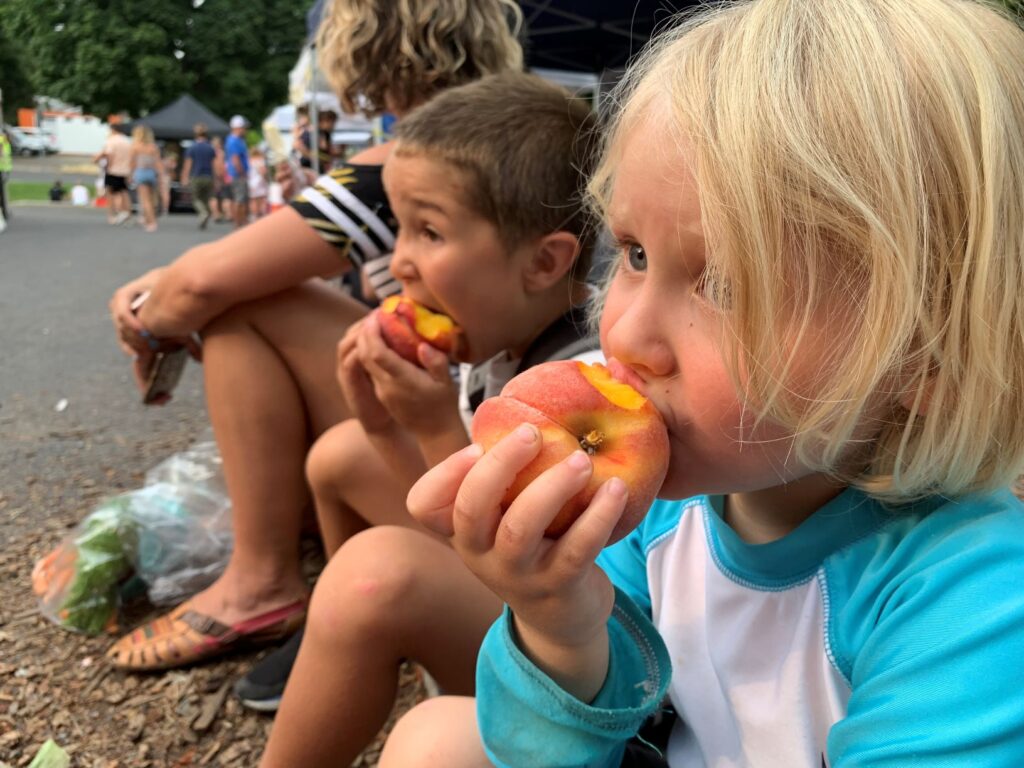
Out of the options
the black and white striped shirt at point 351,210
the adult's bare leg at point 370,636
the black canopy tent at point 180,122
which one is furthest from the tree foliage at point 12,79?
the adult's bare leg at point 370,636

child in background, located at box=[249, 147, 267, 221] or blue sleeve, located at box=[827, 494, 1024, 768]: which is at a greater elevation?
blue sleeve, located at box=[827, 494, 1024, 768]

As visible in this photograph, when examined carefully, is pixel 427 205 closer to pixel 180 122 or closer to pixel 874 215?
pixel 874 215

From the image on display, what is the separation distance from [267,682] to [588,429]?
1351 millimetres

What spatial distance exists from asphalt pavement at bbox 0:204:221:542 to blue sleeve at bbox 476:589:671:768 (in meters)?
2.29

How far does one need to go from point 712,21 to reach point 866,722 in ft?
2.90

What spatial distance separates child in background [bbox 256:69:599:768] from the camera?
1521 millimetres

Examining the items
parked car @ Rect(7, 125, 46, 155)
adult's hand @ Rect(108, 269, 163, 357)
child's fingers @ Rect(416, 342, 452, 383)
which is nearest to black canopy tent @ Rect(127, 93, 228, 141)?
parked car @ Rect(7, 125, 46, 155)

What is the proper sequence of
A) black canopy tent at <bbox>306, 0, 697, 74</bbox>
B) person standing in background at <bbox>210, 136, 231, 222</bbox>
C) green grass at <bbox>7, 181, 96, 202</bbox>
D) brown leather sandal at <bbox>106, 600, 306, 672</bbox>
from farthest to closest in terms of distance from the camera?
green grass at <bbox>7, 181, 96, 202</bbox> < person standing in background at <bbox>210, 136, 231, 222</bbox> < black canopy tent at <bbox>306, 0, 697, 74</bbox> < brown leather sandal at <bbox>106, 600, 306, 672</bbox>

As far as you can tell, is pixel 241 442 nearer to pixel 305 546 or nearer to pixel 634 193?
pixel 305 546

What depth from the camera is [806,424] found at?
94 cm

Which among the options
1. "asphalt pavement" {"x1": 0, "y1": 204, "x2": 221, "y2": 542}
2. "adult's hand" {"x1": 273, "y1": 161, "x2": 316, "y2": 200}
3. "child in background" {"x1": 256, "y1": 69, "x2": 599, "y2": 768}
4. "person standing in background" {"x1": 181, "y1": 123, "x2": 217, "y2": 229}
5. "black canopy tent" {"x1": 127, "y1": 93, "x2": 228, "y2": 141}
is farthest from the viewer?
"black canopy tent" {"x1": 127, "y1": 93, "x2": 228, "y2": 141}

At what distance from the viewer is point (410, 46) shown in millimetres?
2355

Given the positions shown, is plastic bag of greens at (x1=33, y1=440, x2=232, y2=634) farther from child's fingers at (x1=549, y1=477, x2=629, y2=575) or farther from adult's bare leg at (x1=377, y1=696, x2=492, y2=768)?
child's fingers at (x1=549, y1=477, x2=629, y2=575)

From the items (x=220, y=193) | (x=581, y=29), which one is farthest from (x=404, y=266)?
(x=220, y=193)
